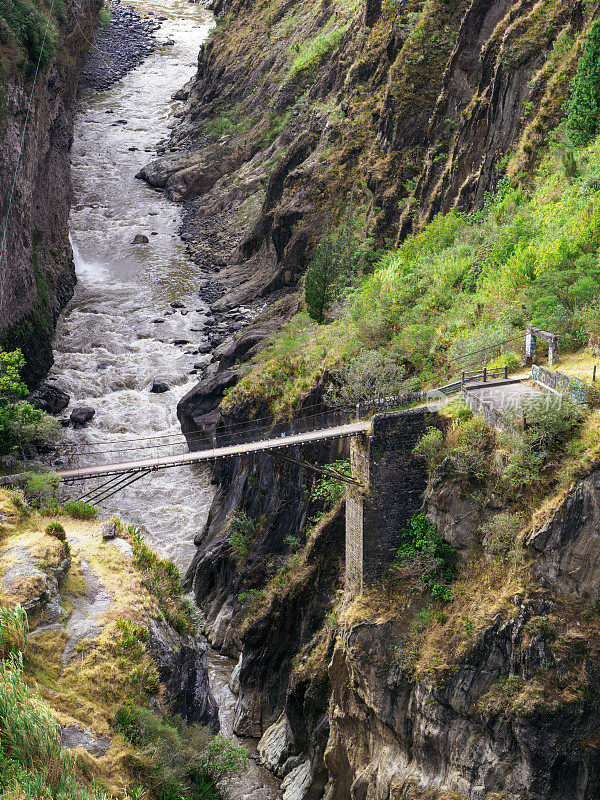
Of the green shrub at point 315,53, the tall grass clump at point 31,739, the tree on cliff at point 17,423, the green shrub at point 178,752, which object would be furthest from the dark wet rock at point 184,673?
the green shrub at point 315,53

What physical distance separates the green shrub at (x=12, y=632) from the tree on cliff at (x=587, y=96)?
25.6 meters

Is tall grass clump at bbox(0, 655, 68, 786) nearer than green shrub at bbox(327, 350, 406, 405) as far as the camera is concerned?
Yes

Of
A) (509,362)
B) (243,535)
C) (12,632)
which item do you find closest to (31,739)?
(12,632)

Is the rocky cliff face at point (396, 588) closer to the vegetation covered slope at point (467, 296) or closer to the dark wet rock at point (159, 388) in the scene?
the vegetation covered slope at point (467, 296)

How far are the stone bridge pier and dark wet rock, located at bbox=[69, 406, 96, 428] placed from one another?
83.8ft

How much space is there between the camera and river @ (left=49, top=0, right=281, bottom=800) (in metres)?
42.3

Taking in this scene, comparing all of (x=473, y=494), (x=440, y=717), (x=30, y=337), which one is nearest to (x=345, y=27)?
(x=30, y=337)

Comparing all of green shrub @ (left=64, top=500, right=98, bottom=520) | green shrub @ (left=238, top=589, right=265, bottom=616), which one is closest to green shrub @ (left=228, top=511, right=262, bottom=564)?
green shrub @ (left=238, top=589, right=265, bottom=616)

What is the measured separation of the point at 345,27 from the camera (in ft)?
228

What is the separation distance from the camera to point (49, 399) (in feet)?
155

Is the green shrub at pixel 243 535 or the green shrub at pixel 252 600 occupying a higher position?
the green shrub at pixel 243 535

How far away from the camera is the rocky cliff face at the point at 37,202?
46750 millimetres

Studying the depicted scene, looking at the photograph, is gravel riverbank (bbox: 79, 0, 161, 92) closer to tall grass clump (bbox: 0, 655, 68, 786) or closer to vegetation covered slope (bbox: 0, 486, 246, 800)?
vegetation covered slope (bbox: 0, 486, 246, 800)

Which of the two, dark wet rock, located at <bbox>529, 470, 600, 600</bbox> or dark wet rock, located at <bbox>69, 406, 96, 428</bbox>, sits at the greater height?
dark wet rock, located at <bbox>529, 470, 600, 600</bbox>
